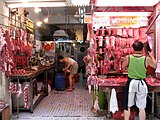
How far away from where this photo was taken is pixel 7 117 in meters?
5.38

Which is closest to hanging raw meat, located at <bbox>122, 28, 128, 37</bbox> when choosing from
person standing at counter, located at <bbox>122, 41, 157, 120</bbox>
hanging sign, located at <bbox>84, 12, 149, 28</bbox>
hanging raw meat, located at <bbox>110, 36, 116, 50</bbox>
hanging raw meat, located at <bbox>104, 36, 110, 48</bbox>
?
hanging sign, located at <bbox>84, 12, 149, 28</bbox>

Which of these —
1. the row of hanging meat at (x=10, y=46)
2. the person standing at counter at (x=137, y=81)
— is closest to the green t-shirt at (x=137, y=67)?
the person standing at counter at (x=137, y=81)

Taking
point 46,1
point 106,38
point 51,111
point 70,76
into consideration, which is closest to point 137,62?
point 106,38

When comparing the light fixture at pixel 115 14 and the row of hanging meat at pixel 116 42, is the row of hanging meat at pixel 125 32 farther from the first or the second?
the light fixture at pixel 115 14

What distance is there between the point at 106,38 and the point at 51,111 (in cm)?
246

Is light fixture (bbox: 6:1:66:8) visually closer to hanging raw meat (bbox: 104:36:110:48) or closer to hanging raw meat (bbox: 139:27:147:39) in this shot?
hanging raw meat (bbox: 104:36:110:48)

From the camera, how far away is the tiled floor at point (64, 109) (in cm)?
596

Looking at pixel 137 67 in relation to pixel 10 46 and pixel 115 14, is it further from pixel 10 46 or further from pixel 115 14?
pixel 10 46

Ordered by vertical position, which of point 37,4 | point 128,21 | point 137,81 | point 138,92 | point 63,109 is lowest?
point 63,109

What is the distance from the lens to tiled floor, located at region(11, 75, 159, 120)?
596cm

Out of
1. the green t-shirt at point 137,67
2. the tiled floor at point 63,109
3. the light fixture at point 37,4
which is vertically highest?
the light fixture at point 37,4

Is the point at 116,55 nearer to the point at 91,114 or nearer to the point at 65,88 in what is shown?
the point at 91,114

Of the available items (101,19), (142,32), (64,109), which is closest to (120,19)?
(101,19)

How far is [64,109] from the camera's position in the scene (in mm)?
6840
